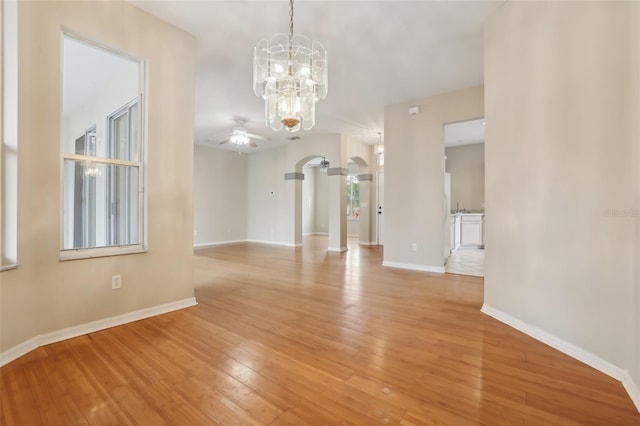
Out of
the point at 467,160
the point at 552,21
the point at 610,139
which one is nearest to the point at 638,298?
the point at 610,139

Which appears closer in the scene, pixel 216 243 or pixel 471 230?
pixel 471 230

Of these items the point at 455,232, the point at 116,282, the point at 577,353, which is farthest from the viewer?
the point at 455,232

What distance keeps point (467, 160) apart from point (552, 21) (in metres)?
6.43

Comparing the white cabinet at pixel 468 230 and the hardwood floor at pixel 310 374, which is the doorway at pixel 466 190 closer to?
the white cabinet at pixel 468 230

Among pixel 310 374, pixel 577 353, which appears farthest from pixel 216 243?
pixel 577 353

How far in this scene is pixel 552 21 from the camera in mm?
2135

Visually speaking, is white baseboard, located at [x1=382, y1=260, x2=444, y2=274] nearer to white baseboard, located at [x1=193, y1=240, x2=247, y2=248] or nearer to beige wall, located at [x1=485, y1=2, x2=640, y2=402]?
beige wall, located at [x1=485, y1=2, x2=640, y2=402]

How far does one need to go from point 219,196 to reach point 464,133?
7.07 m

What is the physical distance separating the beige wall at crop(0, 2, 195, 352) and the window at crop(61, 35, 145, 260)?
0.33 ft

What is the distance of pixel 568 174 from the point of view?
6.54 ft

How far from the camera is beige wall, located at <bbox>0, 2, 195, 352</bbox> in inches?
77.9

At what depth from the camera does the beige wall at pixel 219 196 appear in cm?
806

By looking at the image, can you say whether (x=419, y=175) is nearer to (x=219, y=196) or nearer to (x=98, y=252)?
(x=98, y=252)

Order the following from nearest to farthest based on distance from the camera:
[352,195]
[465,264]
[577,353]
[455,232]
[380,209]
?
[577,353], [465,264], [455,232], [380,209], [352,195]
